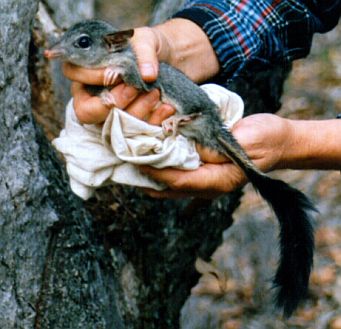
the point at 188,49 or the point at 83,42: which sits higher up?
the point at 83,42

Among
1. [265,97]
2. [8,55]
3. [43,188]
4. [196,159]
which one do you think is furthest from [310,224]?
[265,97]

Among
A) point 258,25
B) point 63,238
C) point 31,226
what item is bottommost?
point 63,238

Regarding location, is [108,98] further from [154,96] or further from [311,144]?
[311,144]

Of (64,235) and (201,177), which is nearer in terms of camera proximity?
(201,177)

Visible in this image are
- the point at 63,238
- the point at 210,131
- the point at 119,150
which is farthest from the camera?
the point at 63,238

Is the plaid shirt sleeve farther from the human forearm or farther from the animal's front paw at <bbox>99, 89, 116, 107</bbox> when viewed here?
the animal's front paw at <bbox>99, 89, 116, 107</bbox>

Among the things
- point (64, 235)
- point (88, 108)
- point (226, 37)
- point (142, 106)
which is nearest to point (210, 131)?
point (142, 106)

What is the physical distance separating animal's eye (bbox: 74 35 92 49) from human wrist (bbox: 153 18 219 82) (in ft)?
1.38

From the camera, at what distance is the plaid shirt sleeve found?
2965mm

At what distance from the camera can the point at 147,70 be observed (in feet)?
7.74

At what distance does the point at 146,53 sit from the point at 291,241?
1.94 ft

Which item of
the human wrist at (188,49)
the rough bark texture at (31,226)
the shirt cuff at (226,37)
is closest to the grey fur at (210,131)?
the rough bark texture at (31,226)

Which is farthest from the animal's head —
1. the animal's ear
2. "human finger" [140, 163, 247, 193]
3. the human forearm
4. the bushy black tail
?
the human forearm

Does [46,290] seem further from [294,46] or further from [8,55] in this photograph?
[294,46]
